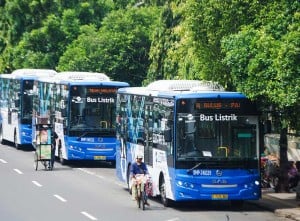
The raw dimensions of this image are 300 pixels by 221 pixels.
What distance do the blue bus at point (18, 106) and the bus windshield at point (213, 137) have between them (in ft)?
72.2

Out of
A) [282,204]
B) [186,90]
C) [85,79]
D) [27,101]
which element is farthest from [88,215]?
[27,101]

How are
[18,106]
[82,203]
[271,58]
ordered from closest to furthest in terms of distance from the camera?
1. [271,58]
2. [82,203]
3. [18,106]

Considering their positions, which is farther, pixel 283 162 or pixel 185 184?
pixel 283 162

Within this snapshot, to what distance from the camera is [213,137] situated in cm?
2378

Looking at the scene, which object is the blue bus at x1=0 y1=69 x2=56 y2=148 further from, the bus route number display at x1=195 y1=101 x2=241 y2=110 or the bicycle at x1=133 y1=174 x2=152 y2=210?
the bus route number display at x1=195 y1=101 x2=241 y2=110

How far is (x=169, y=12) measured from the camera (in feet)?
144

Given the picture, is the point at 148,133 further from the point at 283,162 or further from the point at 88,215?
the point at 283,162

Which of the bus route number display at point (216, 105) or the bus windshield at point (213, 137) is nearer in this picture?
the bus windshield at point (213, 137)

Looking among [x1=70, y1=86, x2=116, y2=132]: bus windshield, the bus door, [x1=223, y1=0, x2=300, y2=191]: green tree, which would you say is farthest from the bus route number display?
[x1=70, y1=86, x2=116, y2=132]: bus windshield

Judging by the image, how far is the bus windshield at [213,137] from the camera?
934 inches

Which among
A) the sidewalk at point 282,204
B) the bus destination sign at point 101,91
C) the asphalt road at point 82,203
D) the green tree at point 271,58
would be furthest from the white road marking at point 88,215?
the bus destination sign at point 101,91

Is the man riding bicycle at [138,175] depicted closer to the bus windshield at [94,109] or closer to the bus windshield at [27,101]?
the bus windshield at [94,109]

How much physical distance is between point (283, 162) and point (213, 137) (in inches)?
185

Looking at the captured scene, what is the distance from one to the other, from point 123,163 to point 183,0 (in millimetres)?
9745
